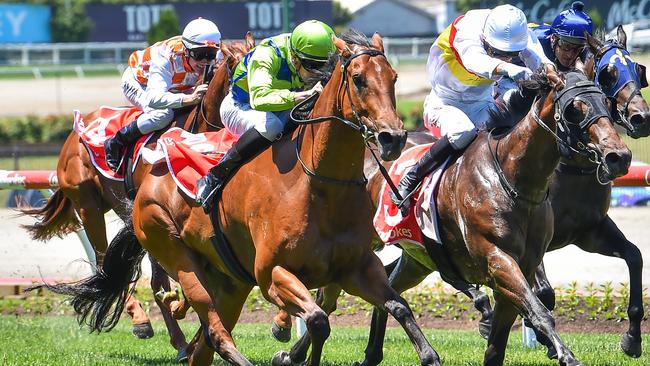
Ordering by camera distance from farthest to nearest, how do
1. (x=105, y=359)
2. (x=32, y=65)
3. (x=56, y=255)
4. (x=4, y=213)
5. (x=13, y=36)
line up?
(x=13, y=36), (x=32, y=65), (x=4, y=213), (x=56, y=255), (x=105, y=359)

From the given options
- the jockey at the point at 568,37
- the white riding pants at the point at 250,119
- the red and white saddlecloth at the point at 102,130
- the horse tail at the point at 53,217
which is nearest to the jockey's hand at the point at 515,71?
the jockey at the point at 568,37

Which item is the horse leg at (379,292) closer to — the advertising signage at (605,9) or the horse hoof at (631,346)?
the horse hoof at (631,346)

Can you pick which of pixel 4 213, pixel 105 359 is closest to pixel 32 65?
pixel 4 213

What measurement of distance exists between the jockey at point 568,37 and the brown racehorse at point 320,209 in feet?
5.94

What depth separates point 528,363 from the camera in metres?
Answer: 7.37

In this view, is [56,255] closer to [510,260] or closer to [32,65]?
[510,260]

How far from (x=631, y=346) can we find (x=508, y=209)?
4.92 ft

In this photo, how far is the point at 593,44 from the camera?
6.88 metres

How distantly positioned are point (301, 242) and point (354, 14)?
4537 cm

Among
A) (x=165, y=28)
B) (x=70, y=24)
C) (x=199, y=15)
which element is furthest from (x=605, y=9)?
(x=70, y=24)

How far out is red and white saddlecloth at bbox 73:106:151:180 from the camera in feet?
29.5

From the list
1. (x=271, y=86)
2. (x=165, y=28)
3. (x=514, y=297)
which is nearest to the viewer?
(x=514, y=297)

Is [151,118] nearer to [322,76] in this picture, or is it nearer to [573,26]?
[322,76]

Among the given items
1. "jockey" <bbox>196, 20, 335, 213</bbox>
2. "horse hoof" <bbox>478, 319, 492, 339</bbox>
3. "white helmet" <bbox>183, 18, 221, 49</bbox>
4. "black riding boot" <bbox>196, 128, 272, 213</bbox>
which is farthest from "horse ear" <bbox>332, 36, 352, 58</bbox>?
"horse hoof" <bbox>478, 319, 492, 339</bbox>
